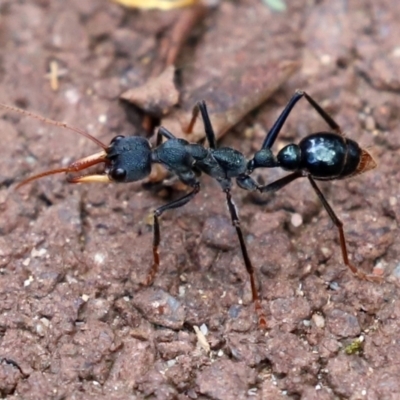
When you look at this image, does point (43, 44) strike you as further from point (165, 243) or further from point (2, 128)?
point (165, 243)

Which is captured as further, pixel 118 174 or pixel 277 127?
pixel 277 127

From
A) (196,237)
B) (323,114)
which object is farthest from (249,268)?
(323,114)

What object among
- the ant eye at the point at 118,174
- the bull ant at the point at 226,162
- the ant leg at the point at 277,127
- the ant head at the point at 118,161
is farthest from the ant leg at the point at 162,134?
the ant leg at the point at 277,127

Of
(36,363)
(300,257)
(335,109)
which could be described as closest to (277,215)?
(300,257)

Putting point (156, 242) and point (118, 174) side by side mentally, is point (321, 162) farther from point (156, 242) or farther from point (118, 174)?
point (118, 174)

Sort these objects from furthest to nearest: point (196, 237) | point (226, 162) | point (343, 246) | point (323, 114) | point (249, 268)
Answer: point (323, 114) → point (226, 162) → point (196, 237) → point (343, 246) → point (249, 268)

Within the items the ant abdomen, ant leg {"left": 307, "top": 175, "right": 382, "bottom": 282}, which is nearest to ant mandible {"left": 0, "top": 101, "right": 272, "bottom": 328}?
the ant abdomen

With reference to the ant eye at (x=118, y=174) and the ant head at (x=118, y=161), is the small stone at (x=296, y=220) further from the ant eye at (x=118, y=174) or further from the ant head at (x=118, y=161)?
the ant eye at (x=118, y=174)
